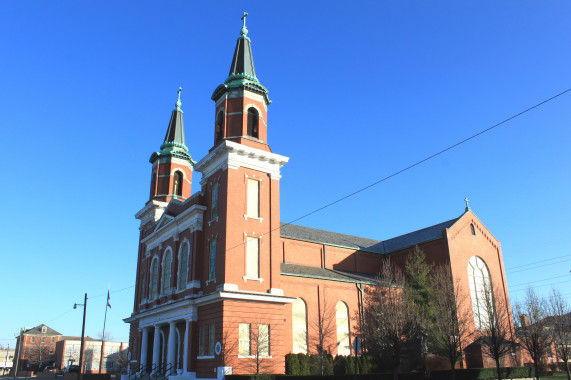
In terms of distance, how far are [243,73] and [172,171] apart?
14.4 metres

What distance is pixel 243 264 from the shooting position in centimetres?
3081

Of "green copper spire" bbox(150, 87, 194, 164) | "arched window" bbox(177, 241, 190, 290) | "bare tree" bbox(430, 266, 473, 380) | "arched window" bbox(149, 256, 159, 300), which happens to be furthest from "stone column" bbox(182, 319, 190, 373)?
"green copper spire" bbox(150, 87, 194, 164)

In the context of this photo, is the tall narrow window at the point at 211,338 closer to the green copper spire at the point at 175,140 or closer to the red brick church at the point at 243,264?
the red brick church at the point at 243,264

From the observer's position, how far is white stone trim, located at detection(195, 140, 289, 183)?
3256cm

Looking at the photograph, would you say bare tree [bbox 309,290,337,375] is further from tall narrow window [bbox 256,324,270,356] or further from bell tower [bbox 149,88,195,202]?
bell tower [bbox 149,88,195,202]

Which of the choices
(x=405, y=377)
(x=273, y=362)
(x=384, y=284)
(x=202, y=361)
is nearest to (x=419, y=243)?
(x=384, y=284)

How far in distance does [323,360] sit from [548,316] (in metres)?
17.6

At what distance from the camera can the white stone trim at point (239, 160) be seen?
3256cm

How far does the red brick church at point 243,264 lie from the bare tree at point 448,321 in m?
2.95

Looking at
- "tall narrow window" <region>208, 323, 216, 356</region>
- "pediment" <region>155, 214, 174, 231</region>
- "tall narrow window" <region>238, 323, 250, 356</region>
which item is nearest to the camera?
"tall narrow window" <region>238, 323, 250, 356</region>

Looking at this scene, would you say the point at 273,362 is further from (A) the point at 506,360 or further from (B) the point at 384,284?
(A) the point at 506,360

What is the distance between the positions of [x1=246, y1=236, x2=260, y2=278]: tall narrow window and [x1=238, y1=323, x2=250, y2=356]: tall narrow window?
10.9 ft

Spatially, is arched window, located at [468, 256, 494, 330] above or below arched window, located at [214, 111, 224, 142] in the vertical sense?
below

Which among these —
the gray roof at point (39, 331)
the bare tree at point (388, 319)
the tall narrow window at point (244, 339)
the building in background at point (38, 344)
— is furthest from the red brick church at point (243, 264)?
the gray roof at point (39, 331)
